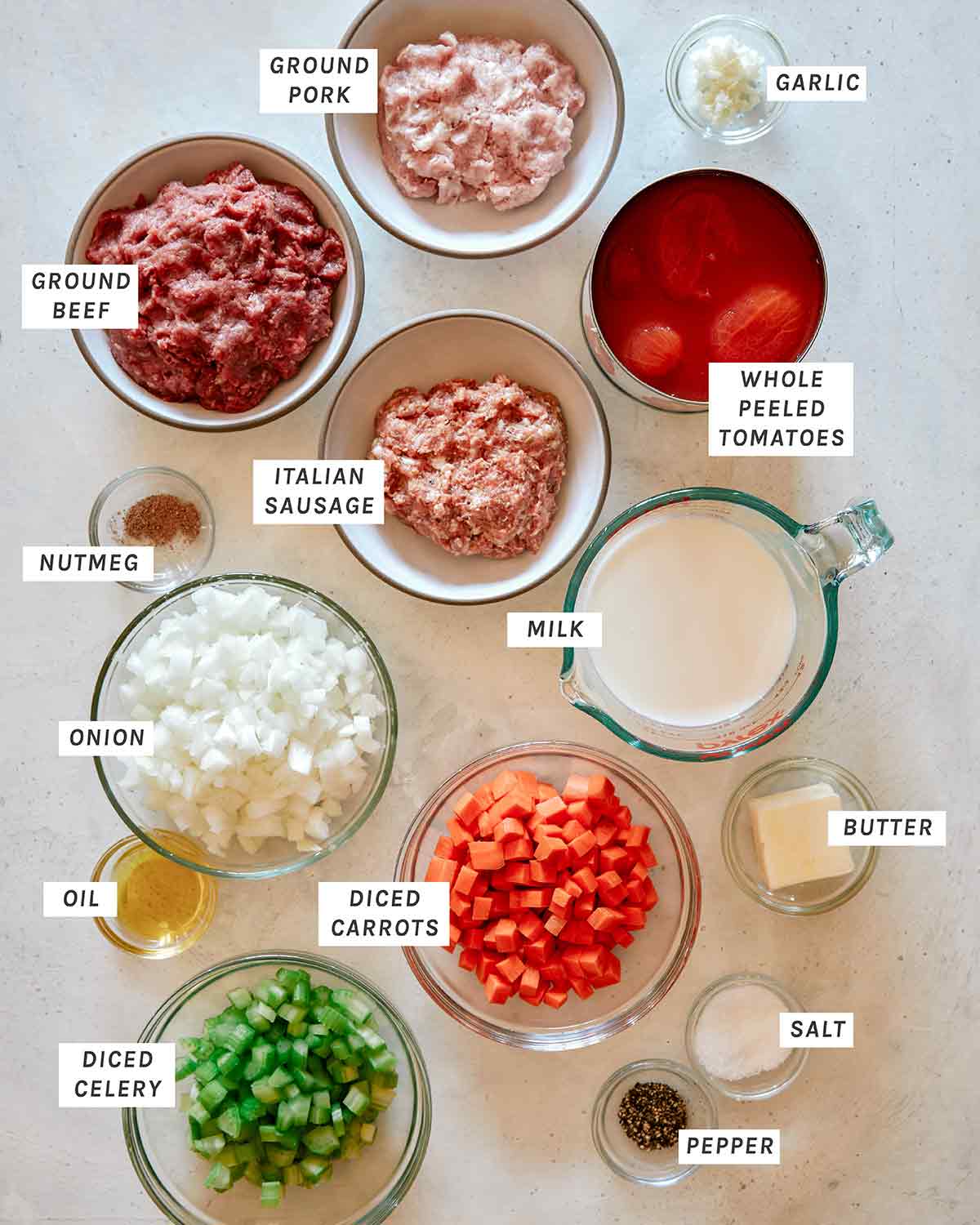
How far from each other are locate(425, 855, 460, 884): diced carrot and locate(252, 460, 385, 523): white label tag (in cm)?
67

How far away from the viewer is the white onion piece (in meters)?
2.02

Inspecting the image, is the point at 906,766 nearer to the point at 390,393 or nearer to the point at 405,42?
the point at 390,393

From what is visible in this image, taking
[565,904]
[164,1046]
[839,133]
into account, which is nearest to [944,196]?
[839,133]

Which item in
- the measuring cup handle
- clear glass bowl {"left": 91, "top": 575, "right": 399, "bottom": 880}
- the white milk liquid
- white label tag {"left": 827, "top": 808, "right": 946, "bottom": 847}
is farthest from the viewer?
white label tag {"left": 827, "top": 808, "right": 946, "bottom": 847}

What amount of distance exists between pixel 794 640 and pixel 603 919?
0.63m

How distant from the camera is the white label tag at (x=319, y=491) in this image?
2131 millimetres

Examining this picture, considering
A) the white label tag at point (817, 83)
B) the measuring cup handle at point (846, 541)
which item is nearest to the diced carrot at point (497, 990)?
the measuring cup handle at point (846, 541)

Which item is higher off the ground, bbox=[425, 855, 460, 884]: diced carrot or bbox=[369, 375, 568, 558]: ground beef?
bbox=[369, 375, 568, 558]: ground beef

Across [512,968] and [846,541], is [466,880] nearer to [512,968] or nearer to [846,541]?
[512,968]

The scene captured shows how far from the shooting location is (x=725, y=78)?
85.8 inches

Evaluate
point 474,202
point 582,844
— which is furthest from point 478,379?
point 582,844

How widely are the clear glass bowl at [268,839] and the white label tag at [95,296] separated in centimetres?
53

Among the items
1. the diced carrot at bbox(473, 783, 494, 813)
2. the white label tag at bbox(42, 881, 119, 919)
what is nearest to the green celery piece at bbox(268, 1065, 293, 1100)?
the white label tag at bbox(42, 881, 119, 919)

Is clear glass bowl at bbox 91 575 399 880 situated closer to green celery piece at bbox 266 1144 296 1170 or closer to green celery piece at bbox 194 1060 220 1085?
green celery piece at bbox 194 1060 220 1085
